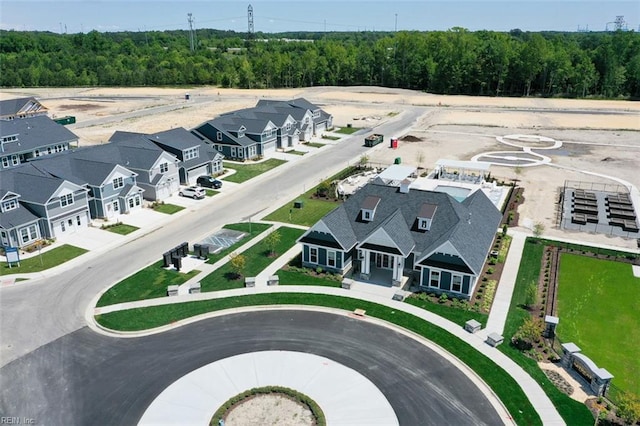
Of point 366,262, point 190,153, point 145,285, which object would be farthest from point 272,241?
point 190,153

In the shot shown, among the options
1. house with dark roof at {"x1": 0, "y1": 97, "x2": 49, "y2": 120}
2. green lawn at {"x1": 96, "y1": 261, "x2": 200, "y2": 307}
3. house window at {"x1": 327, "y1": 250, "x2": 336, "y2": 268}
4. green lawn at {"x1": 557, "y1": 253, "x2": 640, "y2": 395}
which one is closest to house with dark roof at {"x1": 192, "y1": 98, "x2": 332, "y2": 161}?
green lawn at {"x1": 96, "y1": 261, "x2": 200, "y2": 307}

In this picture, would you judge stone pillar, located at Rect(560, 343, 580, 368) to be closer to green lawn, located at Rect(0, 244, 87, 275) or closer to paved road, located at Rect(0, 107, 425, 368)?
paved road, located at Rect(0, 107, 425, 368)

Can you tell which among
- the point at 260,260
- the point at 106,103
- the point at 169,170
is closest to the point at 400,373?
the point at 260,260

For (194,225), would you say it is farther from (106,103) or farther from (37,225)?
(106,103)

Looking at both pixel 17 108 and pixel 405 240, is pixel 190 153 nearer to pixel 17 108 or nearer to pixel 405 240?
pixel 405 240

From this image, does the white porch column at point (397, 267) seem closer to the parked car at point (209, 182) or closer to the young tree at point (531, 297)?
the young tree at point (531, 297)
